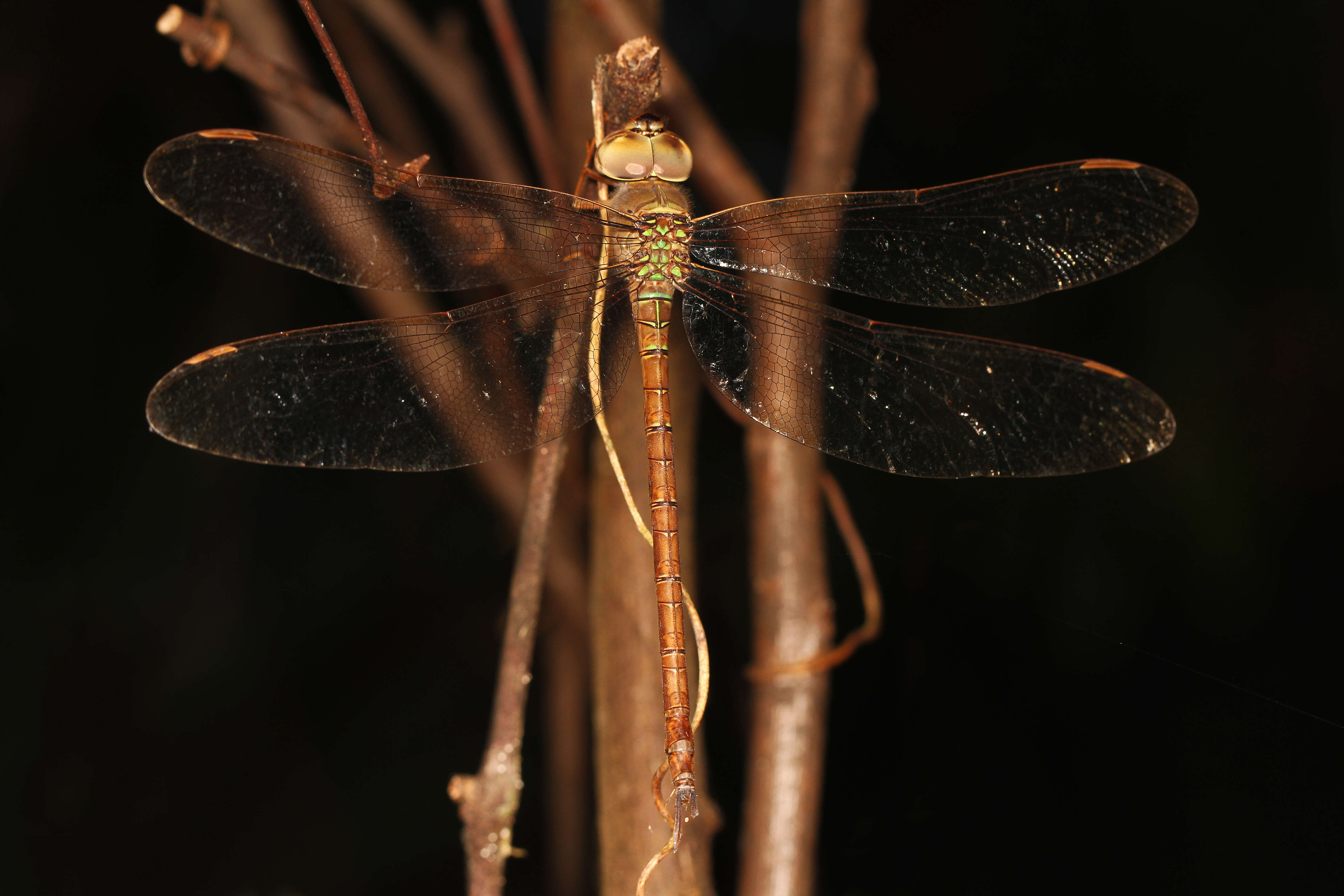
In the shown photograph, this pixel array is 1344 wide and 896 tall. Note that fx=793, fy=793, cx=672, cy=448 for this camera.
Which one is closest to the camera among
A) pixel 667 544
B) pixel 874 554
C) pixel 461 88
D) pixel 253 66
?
pixel 667 544

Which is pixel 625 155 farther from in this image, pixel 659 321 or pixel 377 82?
pixel 377 82

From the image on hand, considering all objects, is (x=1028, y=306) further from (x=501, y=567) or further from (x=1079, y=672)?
(x=501, y=567)

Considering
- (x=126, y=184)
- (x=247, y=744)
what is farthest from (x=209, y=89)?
(x=247, y=744)

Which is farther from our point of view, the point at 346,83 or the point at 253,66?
the point at 253,66

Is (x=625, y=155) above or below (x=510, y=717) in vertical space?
above

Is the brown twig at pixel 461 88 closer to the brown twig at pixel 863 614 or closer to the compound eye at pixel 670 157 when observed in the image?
the compound eye at pixel 670 157

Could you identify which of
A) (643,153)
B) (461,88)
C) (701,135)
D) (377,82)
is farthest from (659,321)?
(377,82)
